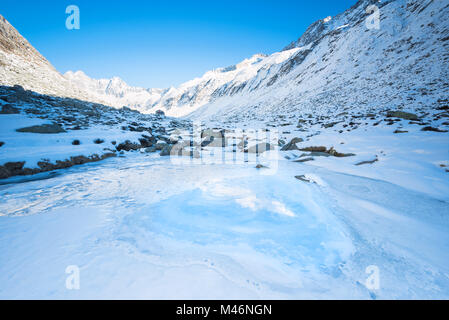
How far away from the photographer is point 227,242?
2.05 metres

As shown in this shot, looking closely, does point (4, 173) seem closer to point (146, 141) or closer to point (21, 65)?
point (146, 141)

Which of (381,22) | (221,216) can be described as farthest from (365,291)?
(381,22)

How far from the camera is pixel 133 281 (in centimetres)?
141

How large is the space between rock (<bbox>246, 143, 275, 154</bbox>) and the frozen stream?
192 inches

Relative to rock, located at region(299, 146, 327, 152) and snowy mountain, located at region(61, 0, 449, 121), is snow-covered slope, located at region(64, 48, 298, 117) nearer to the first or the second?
snowy mountain, located at region(61, 0, 449, 121)

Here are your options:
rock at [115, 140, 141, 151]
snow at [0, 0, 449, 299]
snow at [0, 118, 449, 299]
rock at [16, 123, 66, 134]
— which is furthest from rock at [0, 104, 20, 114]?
snow at [0, 118, 449, 299]

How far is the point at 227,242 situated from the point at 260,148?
6.99 metres

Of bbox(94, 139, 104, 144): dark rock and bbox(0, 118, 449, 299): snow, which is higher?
bbox(94, 139, 104, 144): dark rock

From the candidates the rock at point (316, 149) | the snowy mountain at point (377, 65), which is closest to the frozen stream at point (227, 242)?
the rock at point (316, 149)

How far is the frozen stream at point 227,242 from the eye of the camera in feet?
4.62

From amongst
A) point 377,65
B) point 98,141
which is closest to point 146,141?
point 98,141

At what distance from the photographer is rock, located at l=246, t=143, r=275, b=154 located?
8581 millimetres
